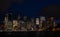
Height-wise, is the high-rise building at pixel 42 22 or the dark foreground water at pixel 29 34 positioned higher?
the high-rise building at pixel 42 22

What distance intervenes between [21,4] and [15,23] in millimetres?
281

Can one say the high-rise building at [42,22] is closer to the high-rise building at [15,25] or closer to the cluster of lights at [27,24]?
the cluster of lights at [27,24]

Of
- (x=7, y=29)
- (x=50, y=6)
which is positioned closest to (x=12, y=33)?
(x=7, y=29)

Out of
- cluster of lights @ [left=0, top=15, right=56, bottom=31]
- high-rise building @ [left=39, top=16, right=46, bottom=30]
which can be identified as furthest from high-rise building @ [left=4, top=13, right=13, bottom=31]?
high-rise building @ [left=39, top=16, right=46, bottom=30]

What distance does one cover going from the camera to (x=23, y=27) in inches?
50.8

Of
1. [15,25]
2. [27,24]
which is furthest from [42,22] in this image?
[15,25]

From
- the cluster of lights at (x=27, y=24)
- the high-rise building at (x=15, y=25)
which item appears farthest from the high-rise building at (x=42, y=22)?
the high-rise building at (x=15, y=25)

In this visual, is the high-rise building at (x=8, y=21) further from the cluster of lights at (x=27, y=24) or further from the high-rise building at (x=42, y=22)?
the high-rise building at (x=42, y=22)

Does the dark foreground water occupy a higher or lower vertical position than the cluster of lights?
lower

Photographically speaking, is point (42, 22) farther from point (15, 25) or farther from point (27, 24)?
point (15, 25)

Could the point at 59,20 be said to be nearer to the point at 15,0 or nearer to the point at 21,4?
the point at 21,4

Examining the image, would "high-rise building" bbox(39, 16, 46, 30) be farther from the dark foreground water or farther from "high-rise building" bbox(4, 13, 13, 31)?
"high-rise building" bbox(4, 13, 13, 31)

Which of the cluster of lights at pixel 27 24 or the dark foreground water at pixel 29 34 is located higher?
the cluster of lights at pixel 27 24

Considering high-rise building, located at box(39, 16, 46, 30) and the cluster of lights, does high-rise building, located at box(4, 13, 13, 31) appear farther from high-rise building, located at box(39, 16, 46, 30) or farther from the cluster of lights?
high-rise building, located at box(39, 16, 46, 30)
